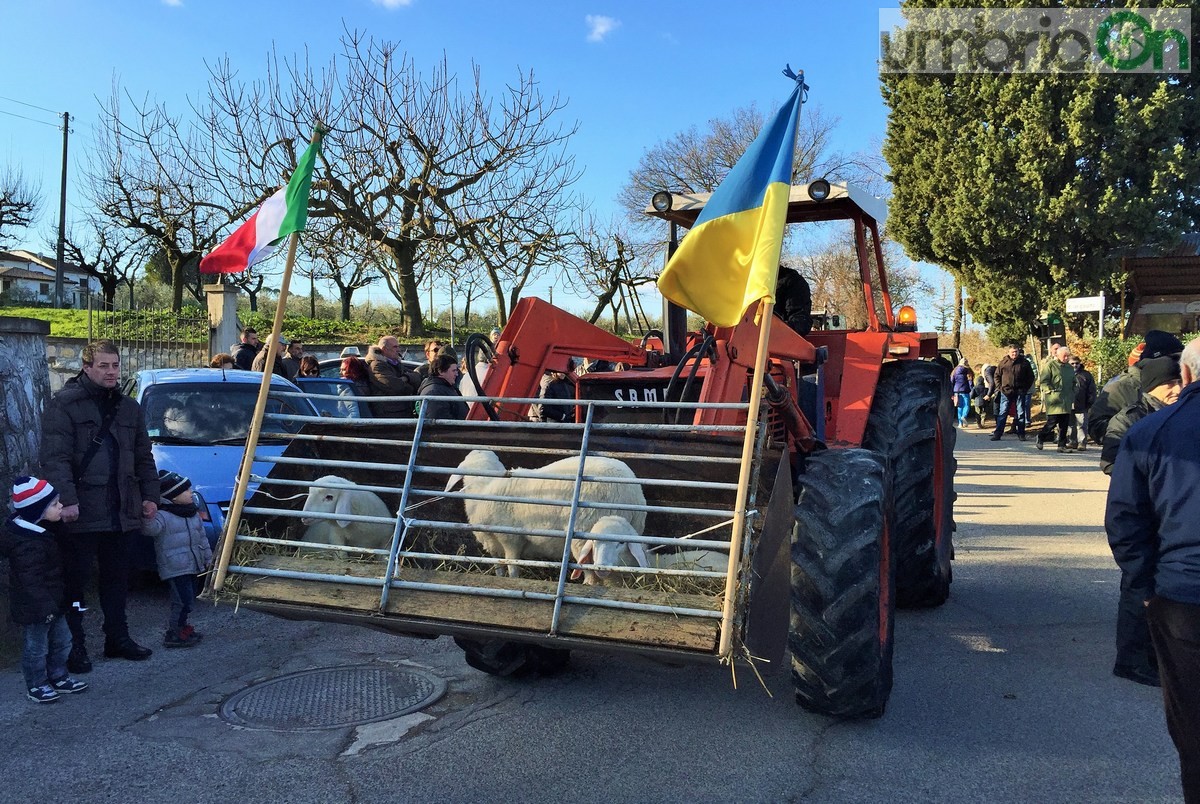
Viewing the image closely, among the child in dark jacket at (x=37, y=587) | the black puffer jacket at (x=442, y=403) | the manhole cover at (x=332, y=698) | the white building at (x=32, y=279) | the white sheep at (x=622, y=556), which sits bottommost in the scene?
the manhole cover at (x=332, y=698)

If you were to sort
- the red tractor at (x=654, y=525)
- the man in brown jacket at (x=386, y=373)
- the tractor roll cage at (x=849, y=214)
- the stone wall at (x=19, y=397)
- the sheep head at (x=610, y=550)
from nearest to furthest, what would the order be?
the red tractor at (x=654, y=525)
the sheep head at (x=610, y=550)
the tractor roll cage at (x=849, y=214)
the stone wall at (x=19, y=397)
the man in brown jacket at (x=386, y=373)

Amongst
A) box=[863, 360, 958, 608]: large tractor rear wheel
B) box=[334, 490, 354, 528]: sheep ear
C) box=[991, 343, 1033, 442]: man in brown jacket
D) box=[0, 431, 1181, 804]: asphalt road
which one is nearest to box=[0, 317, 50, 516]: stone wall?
box=[0, 431, 1181, 804]: asphalt road

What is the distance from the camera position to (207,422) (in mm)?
7910

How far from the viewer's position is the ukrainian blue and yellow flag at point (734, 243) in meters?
3.52

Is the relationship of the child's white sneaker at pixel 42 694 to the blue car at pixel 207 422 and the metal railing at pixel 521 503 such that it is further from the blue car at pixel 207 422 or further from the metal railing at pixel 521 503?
the blue car at pixel 207 422

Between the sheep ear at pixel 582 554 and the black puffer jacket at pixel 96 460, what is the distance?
3012 mm

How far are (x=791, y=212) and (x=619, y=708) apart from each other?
372 cm

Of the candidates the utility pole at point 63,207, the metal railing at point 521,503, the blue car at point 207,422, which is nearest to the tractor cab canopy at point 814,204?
the metal railing at point 521,503

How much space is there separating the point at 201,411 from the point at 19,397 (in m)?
1.53

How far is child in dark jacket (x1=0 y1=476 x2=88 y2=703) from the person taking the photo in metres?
4.76

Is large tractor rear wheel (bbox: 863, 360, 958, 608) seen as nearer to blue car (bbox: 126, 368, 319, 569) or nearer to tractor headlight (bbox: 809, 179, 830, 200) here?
tractor headlight (bbox: 809, 179, 830, 200)

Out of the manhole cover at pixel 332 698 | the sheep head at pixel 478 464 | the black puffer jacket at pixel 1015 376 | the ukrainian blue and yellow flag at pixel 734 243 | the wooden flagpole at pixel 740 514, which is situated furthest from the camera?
the black puffer jacket at pixel 1015 376

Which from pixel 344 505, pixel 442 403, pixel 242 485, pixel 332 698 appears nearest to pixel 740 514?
pixel 344 505

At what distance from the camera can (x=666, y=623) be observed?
3.24 m
